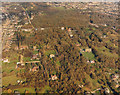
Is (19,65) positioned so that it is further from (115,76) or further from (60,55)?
(115,76)

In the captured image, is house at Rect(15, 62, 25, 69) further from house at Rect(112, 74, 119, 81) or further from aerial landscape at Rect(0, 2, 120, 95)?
house at Rect(112, 74, 119, 81)

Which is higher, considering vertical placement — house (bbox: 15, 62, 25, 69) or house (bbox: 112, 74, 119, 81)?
house (bbox: 15, 62, 25, 69)

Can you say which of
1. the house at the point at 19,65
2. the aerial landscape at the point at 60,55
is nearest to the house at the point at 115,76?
the aerial landscape at the point at 60,55

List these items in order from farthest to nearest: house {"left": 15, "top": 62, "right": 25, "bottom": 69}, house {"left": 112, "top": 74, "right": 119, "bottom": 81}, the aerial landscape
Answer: house {"left": 15, "top": 62, "right": 25, "bottom": 69}
house {"left": 112, "top": 74, "right": 119, "bottom": 81}
the aerial landscape

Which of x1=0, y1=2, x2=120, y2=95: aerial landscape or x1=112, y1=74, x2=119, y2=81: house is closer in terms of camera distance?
x1=0, y1=2, x2=120, y2=95: aerial landscape

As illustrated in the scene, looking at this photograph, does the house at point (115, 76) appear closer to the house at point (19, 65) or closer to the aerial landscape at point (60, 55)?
the aerial landscape at point (60, 55)

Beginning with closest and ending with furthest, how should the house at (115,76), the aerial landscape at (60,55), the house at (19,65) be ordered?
the aerial landscape at (60,55)
the house at (115,76)
the house at (19,65)

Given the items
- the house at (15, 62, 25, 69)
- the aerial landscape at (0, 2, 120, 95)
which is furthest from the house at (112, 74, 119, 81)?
the house at (15, 62, 25, 69)

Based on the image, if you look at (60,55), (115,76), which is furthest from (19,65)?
(115,76)
